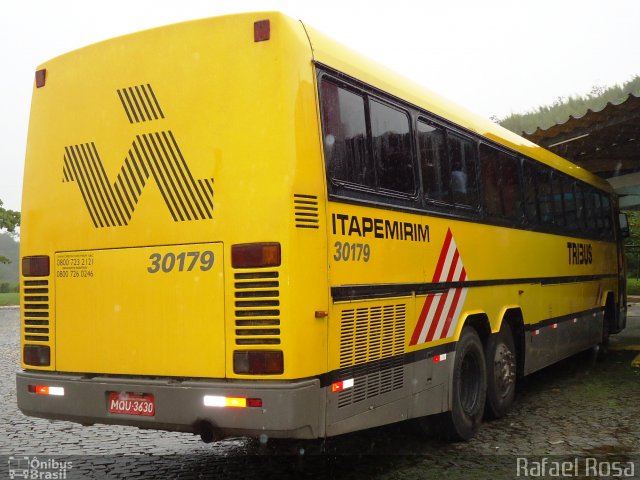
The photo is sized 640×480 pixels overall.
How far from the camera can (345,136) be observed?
17.3 feet

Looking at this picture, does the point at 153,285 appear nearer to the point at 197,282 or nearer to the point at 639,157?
the point at 197,282

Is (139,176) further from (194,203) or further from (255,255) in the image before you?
(255,255)

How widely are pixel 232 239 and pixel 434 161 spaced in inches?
103

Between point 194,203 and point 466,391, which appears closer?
point 194,203

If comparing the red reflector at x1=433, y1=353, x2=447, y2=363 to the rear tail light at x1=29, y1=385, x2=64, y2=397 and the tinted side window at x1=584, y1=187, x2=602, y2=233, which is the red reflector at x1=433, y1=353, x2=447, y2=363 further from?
the tinted side window at x1=584, y1=187, x2=602, y2=233

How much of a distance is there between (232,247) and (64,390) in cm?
174

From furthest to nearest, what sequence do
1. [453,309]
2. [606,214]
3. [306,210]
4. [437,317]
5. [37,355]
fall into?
[606,214] < [453,309] < [437,317] < [37,355] < [306,210]

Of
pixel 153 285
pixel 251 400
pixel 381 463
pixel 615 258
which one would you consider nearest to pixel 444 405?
pixel 381 463

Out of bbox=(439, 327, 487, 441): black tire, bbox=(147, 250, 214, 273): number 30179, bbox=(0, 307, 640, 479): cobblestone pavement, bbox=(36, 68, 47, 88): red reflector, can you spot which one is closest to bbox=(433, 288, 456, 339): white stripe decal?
bbox=(439, 327, 487, 441): black tire

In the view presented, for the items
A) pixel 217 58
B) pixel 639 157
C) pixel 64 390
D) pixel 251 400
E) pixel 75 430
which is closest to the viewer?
pixel 251 400

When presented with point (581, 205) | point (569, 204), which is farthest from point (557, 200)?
point (581, 205)

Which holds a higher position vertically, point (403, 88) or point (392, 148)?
point (403, 88)

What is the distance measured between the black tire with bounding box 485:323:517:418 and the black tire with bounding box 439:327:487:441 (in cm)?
27

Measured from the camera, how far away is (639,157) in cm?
1571
